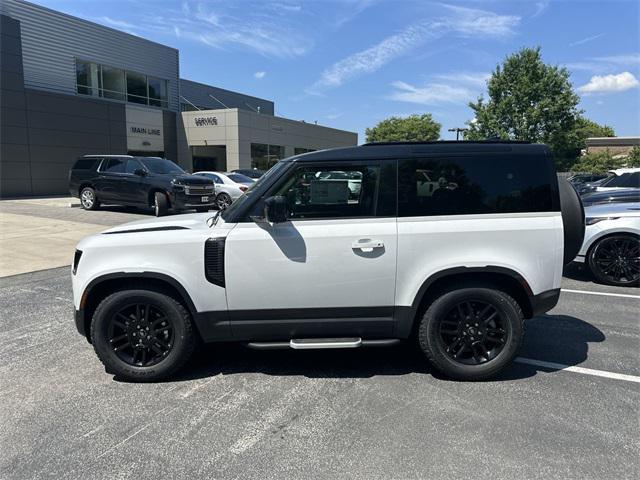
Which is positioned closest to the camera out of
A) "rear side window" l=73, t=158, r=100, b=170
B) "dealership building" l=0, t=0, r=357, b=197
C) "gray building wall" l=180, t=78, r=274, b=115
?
"rear side window" l=73, t=158, r=100, b=170

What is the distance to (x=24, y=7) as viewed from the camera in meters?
23.1

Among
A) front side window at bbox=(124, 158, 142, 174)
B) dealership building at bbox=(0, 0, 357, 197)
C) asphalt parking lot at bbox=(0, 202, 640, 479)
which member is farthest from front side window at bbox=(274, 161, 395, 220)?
dealership building at bbox=(0, 0, 357, 197)

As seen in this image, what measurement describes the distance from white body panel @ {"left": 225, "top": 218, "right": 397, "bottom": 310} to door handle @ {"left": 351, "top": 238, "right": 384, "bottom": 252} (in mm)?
16

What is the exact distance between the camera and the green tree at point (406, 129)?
74.7 metres

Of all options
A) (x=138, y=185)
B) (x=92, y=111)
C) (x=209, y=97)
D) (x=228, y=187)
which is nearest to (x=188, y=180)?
(x=138, y=185)

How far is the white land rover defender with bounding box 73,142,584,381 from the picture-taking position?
11.9ft

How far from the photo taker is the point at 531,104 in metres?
40.6

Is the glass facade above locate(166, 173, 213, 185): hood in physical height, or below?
above

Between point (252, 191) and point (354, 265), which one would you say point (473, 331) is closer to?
point (354, 265)

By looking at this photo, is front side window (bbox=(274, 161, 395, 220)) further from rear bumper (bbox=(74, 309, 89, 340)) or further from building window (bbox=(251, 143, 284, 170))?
building window (bbox=(251, 143, 284, 170))

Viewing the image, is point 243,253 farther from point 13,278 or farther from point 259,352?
point 13,278

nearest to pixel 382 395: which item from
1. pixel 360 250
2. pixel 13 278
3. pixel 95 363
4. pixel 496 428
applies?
pixel 496 428

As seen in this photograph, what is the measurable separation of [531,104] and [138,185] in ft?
120

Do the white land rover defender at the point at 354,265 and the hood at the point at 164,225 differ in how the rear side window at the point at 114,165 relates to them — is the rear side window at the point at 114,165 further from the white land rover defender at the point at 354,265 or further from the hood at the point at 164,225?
the white land rover defender at the point at 354,265
